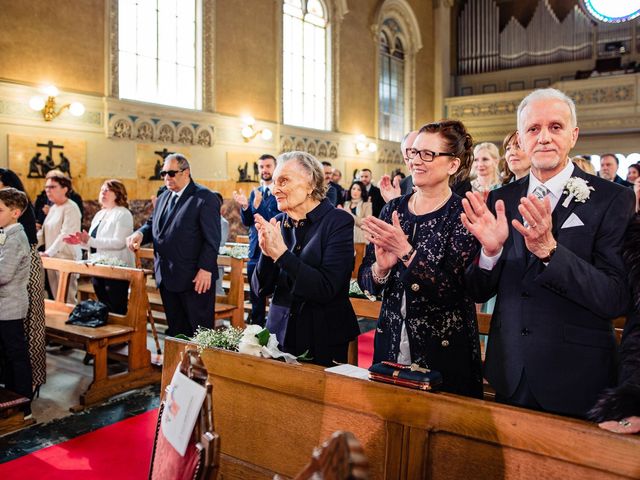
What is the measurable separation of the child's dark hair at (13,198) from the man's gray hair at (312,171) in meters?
1.96

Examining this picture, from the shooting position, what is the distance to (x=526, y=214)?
1.59 m

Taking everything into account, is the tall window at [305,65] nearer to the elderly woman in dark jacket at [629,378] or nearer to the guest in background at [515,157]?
the guest in background at [515,157]

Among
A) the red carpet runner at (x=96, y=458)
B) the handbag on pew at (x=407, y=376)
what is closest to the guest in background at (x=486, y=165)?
the handbag on pew at (x=407, y=376)

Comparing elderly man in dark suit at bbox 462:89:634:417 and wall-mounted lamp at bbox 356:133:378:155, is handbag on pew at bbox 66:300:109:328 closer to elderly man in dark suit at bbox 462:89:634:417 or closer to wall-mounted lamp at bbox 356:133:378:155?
elderly man in dark suit at bbox 462:89:634:417

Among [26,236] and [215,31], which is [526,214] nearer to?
[26,236]

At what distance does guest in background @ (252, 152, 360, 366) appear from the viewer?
2.45 m

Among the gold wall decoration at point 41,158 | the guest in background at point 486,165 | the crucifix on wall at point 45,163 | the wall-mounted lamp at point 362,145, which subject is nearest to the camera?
the guest in background at point 486,165

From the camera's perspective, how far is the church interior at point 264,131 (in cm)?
167

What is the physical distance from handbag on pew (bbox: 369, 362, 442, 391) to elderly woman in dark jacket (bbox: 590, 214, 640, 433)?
0.43 meters

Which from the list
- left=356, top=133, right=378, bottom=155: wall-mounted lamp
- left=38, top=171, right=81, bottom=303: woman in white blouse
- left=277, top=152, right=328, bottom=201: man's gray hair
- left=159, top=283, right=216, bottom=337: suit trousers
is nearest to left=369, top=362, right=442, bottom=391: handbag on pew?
left=277, top=152, right=328, bottom=201: man's gray hair

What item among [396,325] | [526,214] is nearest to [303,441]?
[396,325]

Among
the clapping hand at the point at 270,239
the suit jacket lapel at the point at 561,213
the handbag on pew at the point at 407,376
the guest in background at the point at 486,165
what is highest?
the guest in background at the point at 486,165

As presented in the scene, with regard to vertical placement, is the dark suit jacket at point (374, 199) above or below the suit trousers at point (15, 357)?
above

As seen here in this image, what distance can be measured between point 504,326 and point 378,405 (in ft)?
1.52
